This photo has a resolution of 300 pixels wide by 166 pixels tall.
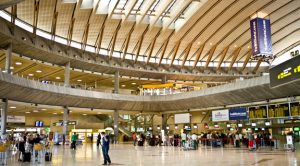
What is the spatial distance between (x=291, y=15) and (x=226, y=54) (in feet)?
42.7

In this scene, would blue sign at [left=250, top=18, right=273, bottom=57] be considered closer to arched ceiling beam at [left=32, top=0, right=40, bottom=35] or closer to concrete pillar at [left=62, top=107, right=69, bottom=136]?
arched ceiling beam at [left=32, top=0, right=40, bottom=35]

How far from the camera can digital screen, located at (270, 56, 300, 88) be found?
402 inches

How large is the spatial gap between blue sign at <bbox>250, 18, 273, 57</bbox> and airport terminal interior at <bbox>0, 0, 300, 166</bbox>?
10cm

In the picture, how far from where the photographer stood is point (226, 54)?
1908 inches

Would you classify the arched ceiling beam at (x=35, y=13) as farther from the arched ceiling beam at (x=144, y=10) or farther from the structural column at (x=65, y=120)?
the arched ceiling beam at (x=144, y=10)

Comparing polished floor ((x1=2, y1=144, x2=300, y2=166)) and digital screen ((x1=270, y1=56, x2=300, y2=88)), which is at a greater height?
digital screen ((x1=270, y1=56, x2=300, y2=88))

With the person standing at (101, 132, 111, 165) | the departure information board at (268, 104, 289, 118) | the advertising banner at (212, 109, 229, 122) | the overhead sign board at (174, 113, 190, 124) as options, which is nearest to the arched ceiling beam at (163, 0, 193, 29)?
the overhead sign board at (174, 113, 190, 124)

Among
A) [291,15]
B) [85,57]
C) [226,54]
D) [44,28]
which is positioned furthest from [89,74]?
[291,15]

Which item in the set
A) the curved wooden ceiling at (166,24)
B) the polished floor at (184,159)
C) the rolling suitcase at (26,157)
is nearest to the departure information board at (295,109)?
the polished floor at (184,159)

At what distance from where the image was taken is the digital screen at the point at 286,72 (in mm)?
10201

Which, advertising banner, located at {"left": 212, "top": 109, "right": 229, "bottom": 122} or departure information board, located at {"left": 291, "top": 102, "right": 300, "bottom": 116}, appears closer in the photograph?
departure information board, located at {"left": 291, "top": 102, "right": 300, "bottom": 116}

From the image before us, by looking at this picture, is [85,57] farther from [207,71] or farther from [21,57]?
[207,71]

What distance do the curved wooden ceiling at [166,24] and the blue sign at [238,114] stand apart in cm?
1277

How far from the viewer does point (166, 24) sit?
37562 millimetres
